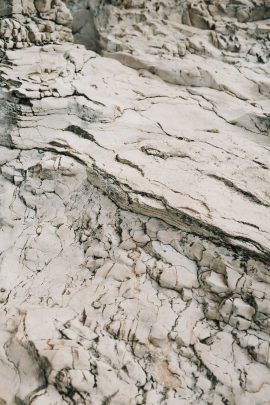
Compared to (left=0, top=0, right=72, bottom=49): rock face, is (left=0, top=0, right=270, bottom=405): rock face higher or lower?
lower

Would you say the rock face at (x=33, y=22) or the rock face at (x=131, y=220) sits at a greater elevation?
the rock face at (x=33, y=22)

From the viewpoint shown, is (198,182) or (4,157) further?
(4,157)

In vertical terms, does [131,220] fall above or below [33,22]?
below

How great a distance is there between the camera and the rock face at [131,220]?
213 cm

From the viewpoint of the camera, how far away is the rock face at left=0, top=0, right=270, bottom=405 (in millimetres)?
2133

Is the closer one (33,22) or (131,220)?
(131,220)

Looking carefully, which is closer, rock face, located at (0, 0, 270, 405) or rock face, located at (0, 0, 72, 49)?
rock face, located at (0, 0, 270, 405)

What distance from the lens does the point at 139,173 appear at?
9.67ft

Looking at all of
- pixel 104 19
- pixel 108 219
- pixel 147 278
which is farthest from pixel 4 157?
pixel 104 19

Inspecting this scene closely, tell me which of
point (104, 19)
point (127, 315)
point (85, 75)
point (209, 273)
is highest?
point (104, 19)

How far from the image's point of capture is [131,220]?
9.12 ft

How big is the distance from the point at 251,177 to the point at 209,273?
98 centimetres

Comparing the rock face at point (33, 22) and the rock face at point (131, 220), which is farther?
the rock face at point (33, 22)

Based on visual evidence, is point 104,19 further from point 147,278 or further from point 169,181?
point 147,278
